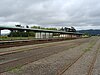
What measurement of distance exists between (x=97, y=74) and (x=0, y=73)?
15.0 ft

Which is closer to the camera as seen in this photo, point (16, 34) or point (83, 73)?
point (83, 73)

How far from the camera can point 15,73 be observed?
30.7 feet

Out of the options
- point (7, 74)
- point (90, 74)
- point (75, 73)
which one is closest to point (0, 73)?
point (7, 74)

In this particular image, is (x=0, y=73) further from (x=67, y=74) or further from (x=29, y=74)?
(x=67, y=74)

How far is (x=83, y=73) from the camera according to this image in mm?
9414

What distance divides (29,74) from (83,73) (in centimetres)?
258

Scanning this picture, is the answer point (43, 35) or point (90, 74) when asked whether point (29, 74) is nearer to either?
point (90, 74)

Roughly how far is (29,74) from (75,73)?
2182mm

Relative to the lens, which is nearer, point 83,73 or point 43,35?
point 83,73

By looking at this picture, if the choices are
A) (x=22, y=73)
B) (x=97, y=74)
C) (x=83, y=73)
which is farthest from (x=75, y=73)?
(x=22, y=73)

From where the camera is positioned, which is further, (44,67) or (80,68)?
(44,67)

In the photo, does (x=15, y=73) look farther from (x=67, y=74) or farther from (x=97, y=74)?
(x=97, y=74)

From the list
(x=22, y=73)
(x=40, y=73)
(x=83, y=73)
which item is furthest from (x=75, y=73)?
(x=22, y=73)

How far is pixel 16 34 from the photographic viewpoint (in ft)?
302
